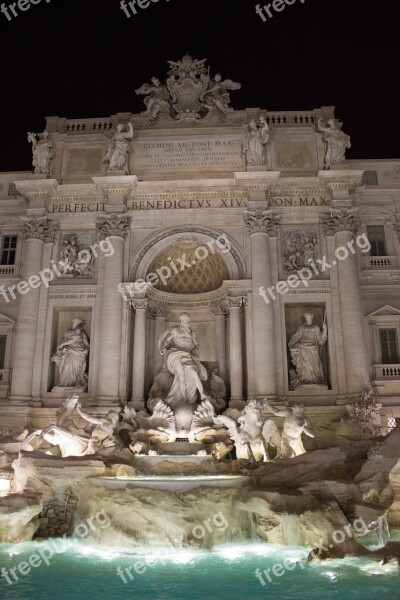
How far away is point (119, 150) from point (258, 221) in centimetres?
660

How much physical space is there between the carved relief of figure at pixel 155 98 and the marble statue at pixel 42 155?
179 inches

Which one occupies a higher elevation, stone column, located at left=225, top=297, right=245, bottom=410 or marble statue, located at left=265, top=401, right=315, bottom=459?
stone column, located at left=225, top=297, right=245, bottom=410

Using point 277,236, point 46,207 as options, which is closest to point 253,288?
point 277,236

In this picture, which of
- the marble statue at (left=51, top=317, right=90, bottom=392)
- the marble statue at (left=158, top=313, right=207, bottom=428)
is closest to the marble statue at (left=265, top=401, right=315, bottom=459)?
the marble statue at (left=158, top=313, right=207, bottom=428)

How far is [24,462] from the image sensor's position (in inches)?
534

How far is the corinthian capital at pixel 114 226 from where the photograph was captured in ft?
70.0

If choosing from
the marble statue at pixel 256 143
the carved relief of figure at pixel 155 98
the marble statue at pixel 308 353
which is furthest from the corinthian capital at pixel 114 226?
the marble statue at pixel 308 353

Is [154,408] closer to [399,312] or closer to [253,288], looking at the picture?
[253,288]

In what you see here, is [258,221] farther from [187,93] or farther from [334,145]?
[187,93]

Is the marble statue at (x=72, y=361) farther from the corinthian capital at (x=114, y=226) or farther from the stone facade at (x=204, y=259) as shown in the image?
the corinthian capital at (x=114, y=226)

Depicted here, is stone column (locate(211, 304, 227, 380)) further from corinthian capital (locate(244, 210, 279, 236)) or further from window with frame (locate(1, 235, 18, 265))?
window with frame (locate(1, 235, 18, 265))

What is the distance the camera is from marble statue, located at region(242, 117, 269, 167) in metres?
21.7

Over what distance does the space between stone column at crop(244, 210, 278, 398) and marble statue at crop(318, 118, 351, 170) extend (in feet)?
11.4

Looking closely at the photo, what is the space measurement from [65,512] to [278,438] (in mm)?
6423
